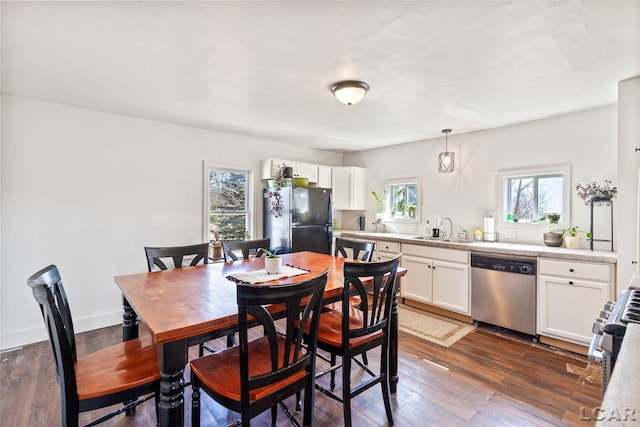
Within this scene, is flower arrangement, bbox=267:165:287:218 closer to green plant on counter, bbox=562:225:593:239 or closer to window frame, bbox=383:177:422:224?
window frame, bbox=383:177:422:224

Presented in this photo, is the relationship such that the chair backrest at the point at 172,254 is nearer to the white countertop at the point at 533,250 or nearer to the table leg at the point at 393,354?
the table leg at the point at 393,354

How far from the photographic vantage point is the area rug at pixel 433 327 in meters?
3.15

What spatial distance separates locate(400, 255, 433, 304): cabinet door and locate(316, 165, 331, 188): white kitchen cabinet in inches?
71.8

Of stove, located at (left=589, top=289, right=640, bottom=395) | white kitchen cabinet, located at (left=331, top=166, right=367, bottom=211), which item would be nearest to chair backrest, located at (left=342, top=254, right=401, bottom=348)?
stove, located at (left=589, top=289, right=640, bottom=395)

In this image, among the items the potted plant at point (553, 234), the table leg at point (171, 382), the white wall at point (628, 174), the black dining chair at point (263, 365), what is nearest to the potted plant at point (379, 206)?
the potted plant at point (553, 234)

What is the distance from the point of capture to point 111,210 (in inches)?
133

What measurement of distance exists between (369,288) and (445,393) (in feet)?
3.28

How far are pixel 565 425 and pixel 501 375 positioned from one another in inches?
22.3

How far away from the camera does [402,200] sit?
16.3 ft

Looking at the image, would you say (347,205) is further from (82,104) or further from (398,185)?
(82,104)

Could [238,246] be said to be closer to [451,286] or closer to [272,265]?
[272,265]

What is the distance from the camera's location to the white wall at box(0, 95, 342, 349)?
114 inches

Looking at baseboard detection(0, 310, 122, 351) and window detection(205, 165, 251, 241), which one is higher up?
window detection(205, 165, 251, 241)

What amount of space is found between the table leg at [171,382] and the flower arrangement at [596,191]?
3740mm
